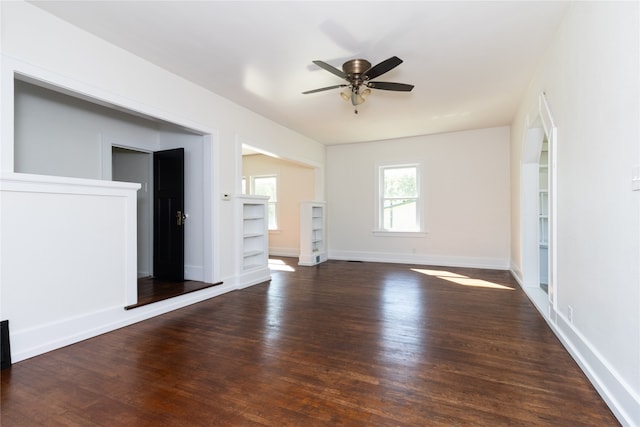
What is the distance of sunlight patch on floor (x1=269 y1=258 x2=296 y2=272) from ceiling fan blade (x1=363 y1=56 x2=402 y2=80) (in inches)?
163

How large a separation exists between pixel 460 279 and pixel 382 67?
3.81m

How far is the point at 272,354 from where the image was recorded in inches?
99.7

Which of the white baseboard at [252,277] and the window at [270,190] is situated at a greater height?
the window at [270,190]

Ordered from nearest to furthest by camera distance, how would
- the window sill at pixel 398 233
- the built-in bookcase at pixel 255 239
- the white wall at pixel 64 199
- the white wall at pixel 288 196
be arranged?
1. the white wall at pixel 64 199
2. the built-in bookcase at pixel 255 239
3. the window sill at pixel 398 233
4. the white wall at pixel 288 196

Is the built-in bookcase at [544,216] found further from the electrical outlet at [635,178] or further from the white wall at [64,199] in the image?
the white wall at [64,199]

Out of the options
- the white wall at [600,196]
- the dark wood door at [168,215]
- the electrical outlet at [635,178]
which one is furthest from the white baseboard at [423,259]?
the electrical outlet at [635,178]

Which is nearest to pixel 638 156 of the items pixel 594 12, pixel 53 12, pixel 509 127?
pixel 594 12

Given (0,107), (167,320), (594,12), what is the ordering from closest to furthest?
1. (594,12)
2. (0,107)
3. (167,320)

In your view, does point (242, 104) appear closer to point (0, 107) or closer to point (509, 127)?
point (0, 107)

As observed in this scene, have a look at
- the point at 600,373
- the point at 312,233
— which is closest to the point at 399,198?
the point at 312,233

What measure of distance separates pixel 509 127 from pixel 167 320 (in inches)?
259

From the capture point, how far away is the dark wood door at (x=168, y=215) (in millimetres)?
4660

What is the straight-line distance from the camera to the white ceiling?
261 centimetres

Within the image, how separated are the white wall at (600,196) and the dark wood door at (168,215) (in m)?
4.55
